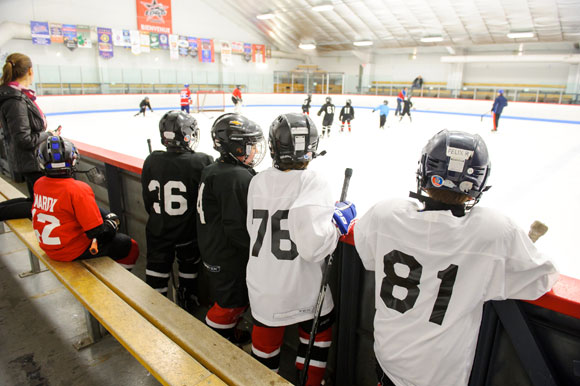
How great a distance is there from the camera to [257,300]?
1.47 metres

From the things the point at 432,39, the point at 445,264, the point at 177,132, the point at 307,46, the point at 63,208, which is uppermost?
the point at 307,46

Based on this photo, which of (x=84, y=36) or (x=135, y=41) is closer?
(x=84, y=36)

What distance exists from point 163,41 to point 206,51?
2604 mm

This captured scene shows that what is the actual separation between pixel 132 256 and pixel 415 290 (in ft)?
6.19

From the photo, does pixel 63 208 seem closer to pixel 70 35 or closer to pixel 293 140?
pixel 293 140

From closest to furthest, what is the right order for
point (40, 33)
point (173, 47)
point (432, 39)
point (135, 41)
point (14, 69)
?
point (14, 69) < point (40, 33) < point (135, 41) < point (173, 47) < point (432, 39)

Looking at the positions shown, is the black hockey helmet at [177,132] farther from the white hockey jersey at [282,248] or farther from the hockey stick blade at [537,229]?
the hockey stick blade at [537,229]

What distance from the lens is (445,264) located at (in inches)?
40.7

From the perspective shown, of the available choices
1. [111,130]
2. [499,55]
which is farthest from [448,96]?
[111,130]

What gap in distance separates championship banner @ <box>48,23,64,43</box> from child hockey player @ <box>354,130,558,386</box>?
1880 centimetres

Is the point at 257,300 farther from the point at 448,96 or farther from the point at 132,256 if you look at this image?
the point at 448,96

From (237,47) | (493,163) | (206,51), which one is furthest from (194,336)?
(237,47)

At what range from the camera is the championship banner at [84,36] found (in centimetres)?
1645

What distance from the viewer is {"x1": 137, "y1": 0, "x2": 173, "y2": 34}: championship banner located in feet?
60.1
